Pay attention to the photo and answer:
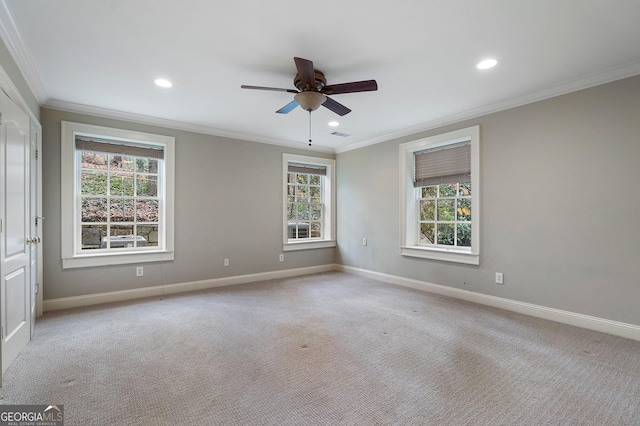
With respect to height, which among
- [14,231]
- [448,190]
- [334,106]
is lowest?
[14,231]

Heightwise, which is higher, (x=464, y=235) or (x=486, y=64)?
(x=486, y=64)

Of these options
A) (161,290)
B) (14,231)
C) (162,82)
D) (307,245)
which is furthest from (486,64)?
(161,290)

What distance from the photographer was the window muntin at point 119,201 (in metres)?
3.98

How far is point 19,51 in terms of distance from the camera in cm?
246

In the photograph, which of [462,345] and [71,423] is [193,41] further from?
[462,345]

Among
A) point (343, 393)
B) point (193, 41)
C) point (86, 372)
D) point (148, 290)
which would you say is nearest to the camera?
point (343, 393)

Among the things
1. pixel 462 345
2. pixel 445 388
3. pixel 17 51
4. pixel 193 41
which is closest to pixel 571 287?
pixel 462 345

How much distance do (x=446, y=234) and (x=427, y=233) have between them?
13.4 inches

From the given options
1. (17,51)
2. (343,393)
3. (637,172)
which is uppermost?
(17,51)

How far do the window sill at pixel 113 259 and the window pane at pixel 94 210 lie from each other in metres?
0.49

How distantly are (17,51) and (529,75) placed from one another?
448cm

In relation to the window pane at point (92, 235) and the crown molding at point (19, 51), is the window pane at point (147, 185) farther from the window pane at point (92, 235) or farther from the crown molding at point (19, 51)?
the crown molding at point (19, 51)

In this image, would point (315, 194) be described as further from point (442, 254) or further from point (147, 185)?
point (147, 185)

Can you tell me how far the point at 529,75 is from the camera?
296 cm
